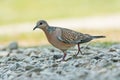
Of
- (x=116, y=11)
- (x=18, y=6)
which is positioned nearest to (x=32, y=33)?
(x=116, y=11)

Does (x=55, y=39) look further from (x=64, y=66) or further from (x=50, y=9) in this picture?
(x=50, y=9)

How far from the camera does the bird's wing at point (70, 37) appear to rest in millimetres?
11719

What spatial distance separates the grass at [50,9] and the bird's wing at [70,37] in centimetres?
1731

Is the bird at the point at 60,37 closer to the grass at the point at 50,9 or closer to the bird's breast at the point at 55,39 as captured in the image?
the bird's breast at the point at 55,39

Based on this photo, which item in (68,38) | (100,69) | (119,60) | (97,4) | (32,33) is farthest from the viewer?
(97,4)

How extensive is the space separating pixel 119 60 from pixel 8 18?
66.0ft

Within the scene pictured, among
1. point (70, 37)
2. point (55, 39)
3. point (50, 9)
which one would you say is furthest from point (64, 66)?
point (50, 9)

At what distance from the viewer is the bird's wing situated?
1172cm

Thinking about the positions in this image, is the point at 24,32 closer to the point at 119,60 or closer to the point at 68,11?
the point at 68,11

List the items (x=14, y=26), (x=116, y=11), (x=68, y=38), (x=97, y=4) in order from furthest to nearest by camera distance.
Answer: (x=97, y=4), (x=116, y=11), (x=14, y=26), (x=68, y=38)

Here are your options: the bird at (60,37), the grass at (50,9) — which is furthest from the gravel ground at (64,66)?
the grass at (50,9)

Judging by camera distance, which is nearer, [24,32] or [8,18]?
[24,32]

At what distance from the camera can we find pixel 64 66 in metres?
11.1

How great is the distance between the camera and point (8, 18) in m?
30.8
